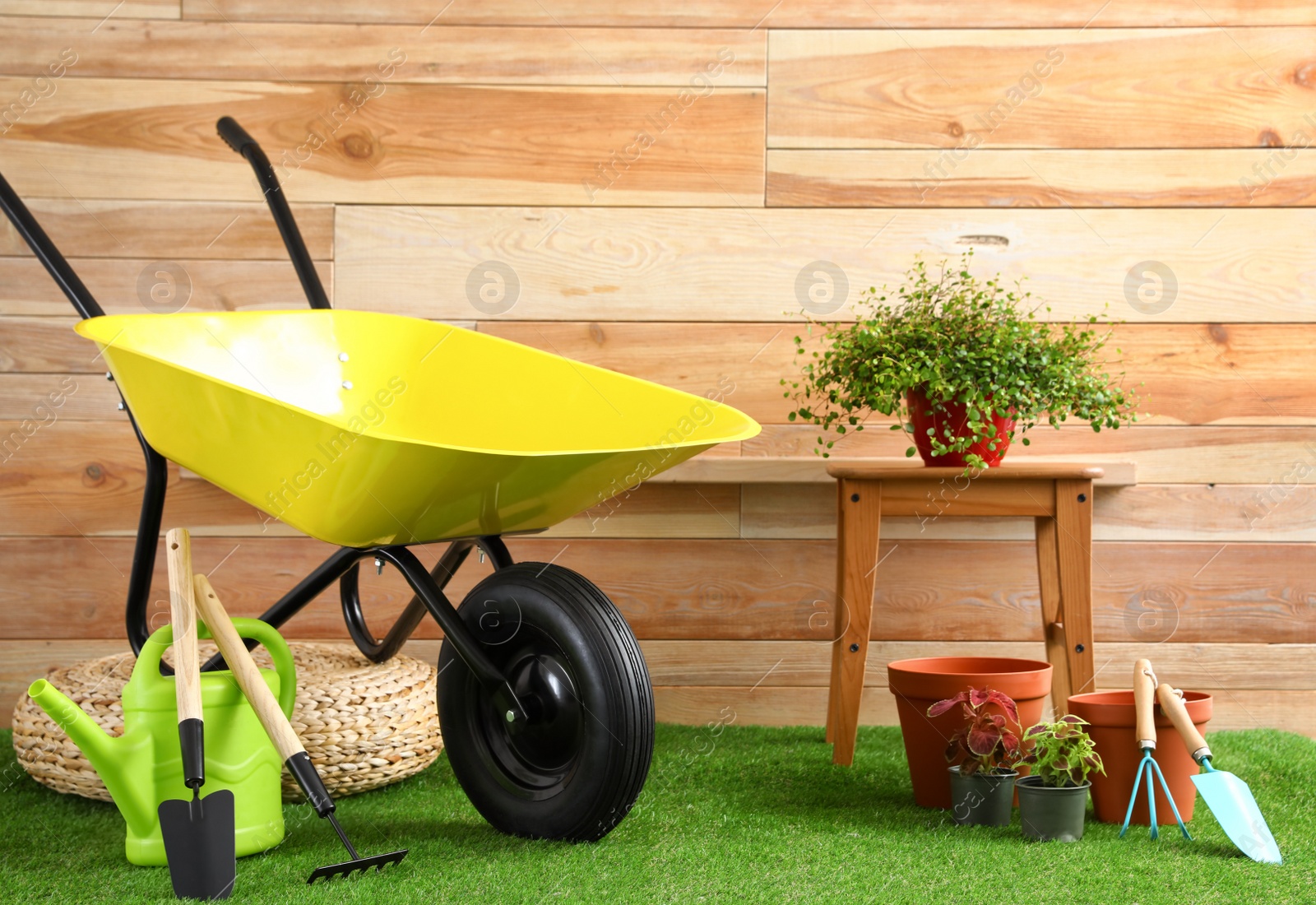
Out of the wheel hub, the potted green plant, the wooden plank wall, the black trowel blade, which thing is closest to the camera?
the black trowel blade

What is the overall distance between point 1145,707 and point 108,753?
112cm

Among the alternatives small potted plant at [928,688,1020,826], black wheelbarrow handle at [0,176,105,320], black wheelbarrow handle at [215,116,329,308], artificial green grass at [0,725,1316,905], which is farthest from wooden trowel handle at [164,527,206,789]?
small potted plant at [928,688,1020,826]

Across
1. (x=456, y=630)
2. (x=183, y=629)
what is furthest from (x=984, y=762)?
(x=183, y=629)

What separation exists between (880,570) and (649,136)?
2.82 ft

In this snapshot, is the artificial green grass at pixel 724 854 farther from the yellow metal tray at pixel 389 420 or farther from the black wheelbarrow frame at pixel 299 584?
the yellow metal tray at pixel 389 420

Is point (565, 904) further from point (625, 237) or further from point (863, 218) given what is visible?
point (863, 218)

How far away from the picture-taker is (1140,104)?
5.47 feet

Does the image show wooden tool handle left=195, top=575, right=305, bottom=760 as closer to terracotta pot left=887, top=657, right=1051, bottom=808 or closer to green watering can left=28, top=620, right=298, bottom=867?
green watering can left=28, top=620, right=298, bottom=867

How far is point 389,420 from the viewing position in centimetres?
129

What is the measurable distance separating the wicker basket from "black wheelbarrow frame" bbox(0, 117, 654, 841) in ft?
0.44

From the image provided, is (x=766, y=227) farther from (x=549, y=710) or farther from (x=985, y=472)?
(x=549, y=710)

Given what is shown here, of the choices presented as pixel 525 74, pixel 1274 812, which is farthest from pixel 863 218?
pixel 1274 812

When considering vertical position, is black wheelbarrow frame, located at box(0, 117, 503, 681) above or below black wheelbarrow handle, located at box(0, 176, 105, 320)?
below

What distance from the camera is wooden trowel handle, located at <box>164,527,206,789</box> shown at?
91 cm
